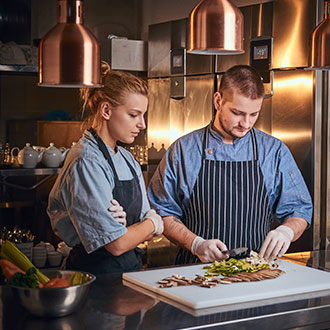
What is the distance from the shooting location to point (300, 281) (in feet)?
6.81

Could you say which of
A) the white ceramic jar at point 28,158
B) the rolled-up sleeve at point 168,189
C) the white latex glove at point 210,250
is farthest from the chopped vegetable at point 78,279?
the white ceramic jar at point 28,158

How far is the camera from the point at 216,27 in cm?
184

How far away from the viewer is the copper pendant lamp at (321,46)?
2.20 meters

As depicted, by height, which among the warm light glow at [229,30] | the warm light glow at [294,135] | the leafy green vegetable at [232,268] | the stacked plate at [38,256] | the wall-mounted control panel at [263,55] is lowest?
the stacked plate at [38,256]

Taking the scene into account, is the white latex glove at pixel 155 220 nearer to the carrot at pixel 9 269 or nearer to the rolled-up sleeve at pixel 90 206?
the rolled-up sleeve at pixel 90 206

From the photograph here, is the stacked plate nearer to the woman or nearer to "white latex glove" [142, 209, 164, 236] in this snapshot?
the woman

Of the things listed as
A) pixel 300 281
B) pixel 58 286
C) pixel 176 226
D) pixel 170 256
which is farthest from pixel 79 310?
pixel 170 256

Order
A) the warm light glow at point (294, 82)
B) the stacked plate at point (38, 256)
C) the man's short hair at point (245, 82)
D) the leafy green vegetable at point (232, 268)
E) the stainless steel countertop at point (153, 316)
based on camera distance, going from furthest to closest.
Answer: the stacked plate at point (38, 256), the warm light glow at point (294, 82), the man's short hair at point (245, 82), the leafy green vegetable at point (232, 268), the stainless steel countertop at point (153, 316)

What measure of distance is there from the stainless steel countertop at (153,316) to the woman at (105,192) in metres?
0.37

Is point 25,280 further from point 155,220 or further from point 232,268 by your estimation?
point 155,220

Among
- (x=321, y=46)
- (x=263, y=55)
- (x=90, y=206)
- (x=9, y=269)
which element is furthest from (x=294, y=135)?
(x=9, y=269)

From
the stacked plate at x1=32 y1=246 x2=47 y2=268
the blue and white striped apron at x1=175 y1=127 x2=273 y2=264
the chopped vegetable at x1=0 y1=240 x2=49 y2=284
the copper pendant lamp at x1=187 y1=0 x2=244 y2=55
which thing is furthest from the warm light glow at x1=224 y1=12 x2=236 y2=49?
the stacked plate at x1=32 y1=246 x2=47 y2=268

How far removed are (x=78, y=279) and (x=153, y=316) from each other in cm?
26

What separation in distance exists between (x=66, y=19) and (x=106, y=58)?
292cm
